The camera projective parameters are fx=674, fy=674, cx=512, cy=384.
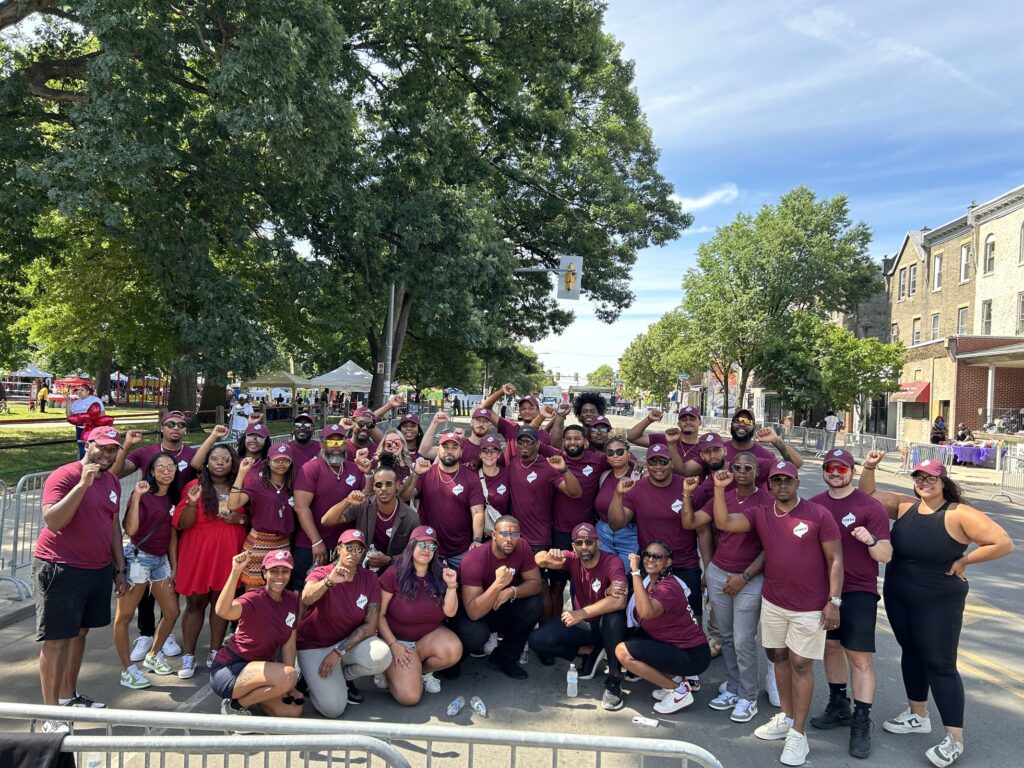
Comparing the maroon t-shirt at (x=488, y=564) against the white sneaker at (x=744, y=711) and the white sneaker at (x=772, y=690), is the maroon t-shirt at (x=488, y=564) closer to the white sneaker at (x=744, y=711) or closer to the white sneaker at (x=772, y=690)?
the white sneaker at (x=744, y=711)

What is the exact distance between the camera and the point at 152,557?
5211mm

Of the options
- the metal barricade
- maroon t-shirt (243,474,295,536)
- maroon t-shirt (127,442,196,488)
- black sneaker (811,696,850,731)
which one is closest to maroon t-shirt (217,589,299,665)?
maroon t-shirt (243,474,295,536)

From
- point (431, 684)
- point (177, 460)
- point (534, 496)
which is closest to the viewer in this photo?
point (431, 684)

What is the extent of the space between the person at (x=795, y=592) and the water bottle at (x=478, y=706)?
1.82m

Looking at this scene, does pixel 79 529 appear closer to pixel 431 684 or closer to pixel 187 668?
pixel 187 668

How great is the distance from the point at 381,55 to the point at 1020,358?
2597cm

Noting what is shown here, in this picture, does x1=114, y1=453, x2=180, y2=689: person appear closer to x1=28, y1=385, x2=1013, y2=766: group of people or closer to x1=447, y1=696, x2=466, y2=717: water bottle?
x1=28, y1=385, x2=1013, y2=766: group of people

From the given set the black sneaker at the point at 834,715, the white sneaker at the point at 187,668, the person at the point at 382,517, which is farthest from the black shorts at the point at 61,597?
the black sneaker at the point at 834,715

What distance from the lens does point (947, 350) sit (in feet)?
96.9

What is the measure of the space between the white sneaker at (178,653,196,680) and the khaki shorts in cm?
419

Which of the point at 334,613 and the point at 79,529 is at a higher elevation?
the point at 79,529

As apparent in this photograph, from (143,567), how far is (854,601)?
16.9 ft

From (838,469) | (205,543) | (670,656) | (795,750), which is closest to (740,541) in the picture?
(838,469)

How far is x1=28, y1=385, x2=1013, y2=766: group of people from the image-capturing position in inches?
171
